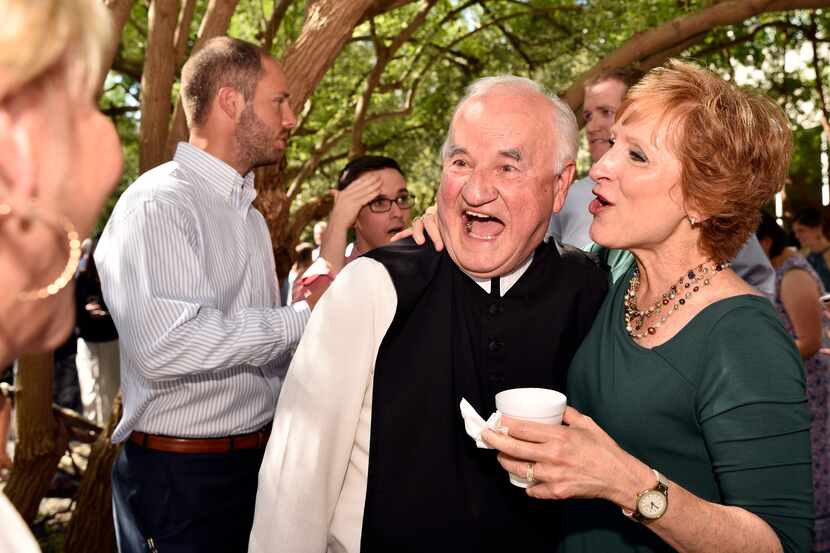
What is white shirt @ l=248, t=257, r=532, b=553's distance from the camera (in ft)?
6.84

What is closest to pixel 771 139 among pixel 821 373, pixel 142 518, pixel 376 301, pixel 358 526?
pixel 376 301

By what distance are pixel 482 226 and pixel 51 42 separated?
161 cm

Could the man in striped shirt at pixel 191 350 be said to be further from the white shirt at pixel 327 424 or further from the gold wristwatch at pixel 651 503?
the gold wristwatch at pixel 651 503

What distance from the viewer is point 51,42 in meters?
0.82

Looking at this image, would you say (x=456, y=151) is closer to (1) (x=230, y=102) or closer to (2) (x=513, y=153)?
(2) (x=513, y=153)

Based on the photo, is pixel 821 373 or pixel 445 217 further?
pixel 821 373

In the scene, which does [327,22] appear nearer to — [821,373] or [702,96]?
[702,96]

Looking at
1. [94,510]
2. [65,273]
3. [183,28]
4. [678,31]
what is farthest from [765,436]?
[678,31]

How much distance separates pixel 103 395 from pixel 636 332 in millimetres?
6965

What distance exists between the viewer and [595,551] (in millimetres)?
2135

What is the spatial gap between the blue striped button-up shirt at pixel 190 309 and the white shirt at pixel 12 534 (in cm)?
191

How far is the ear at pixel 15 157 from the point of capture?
80 cm

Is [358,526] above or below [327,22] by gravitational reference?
below

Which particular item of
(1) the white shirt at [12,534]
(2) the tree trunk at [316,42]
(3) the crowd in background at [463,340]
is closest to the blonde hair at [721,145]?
(3) the crowd in background at [463,340]
